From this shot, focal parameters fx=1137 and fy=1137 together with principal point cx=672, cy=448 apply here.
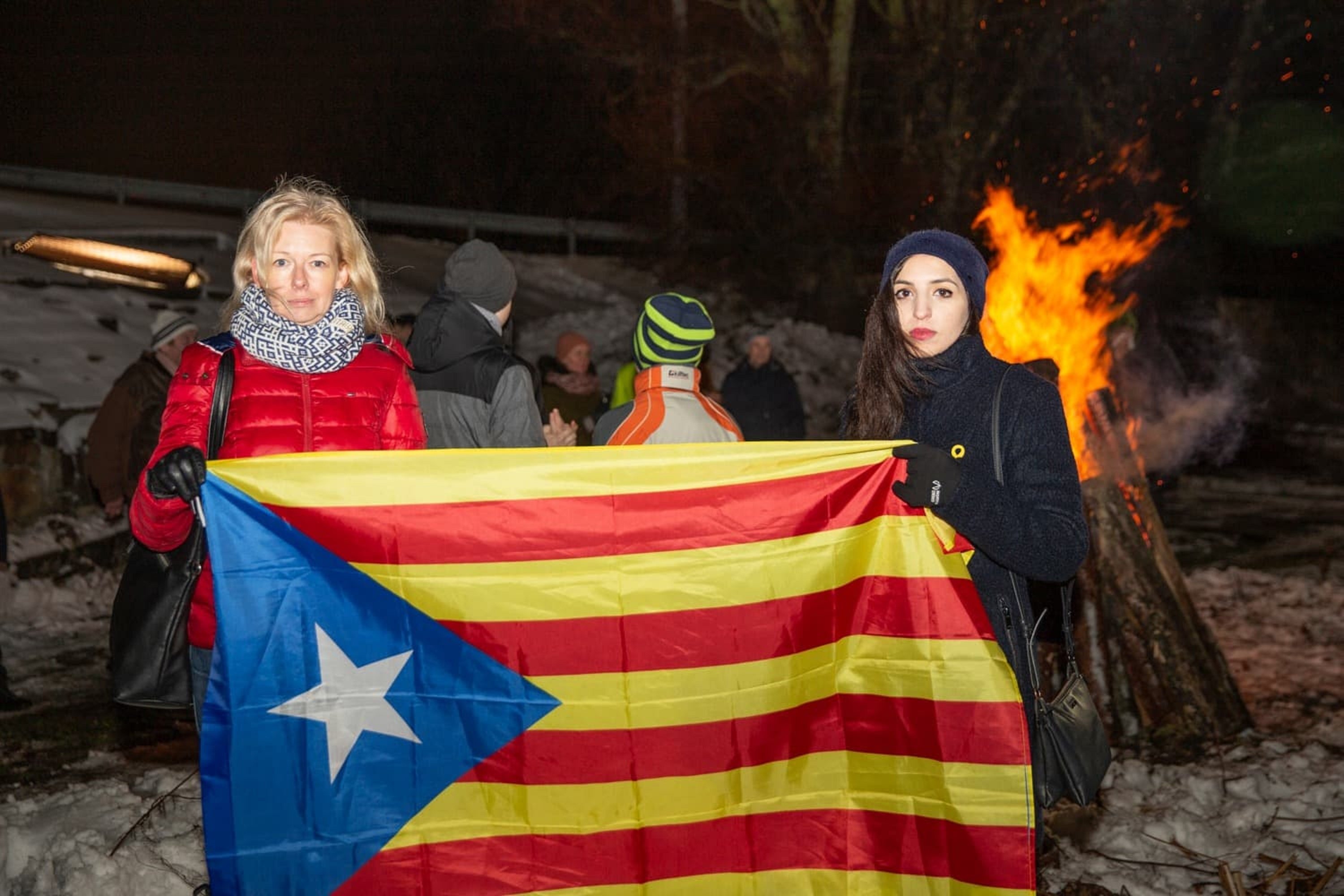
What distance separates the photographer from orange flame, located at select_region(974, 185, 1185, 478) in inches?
231

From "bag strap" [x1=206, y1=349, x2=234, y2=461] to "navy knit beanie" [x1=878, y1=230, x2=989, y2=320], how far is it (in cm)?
175

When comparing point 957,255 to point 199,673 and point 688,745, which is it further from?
point 199,673

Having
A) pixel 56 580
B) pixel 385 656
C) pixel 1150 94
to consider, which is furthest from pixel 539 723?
pixel 1150 94

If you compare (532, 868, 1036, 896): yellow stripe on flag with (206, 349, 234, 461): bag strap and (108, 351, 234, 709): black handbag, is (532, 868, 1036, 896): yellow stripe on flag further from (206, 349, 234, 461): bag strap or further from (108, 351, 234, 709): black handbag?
(206, 349, 234, 461): bag strap

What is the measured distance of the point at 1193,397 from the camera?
1895 centimetres

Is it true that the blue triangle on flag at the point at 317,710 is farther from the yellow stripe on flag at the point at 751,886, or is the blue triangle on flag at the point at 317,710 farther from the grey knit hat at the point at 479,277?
the grey knit hat at the point at 479,277

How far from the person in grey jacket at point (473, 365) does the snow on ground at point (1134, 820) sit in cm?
188

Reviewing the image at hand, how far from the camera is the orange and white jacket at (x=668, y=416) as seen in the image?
3971mm

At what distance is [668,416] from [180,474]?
169 cm

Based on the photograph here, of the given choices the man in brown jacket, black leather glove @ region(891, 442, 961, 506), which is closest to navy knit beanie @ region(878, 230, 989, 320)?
black leather glove @ region(891, 442, 961, 506)

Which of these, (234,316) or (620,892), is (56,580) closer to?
(234,316)

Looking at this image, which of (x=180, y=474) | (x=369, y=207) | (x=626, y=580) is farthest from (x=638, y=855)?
(x=369, y=207)

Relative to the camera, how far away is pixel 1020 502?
264 cm

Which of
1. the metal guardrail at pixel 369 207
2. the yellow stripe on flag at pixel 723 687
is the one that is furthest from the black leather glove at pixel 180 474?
the metal guardrail at pixel 369 207
